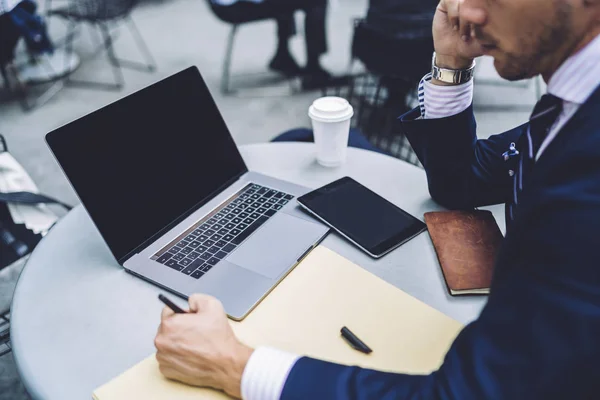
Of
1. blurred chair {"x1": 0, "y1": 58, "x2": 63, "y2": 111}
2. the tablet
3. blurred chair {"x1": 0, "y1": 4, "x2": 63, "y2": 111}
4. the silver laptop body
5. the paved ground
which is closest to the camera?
the silver laptop body

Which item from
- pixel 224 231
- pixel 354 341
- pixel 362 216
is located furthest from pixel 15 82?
pixel 354 341

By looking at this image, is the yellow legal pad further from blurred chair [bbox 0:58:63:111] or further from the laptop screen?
blurred chair [bbox 0:58:63:111]

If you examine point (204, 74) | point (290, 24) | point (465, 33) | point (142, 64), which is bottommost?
point (204, 74)

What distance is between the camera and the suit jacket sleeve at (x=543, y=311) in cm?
49

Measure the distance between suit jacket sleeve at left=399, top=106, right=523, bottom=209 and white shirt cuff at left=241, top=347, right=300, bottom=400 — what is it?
1.66 ft

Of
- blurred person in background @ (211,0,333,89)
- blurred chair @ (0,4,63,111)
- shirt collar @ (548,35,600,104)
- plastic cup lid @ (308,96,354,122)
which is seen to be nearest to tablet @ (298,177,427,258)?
plastic cup lid @ (308,96,354,122)

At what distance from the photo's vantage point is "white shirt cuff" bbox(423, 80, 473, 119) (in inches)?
36.8

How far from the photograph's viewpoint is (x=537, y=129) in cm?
71

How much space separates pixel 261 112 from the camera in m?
3.02

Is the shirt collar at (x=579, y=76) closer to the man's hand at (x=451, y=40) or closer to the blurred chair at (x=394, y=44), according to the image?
the man's hand at (x=451, y=40)

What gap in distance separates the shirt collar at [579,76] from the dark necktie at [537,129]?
0.08 ft

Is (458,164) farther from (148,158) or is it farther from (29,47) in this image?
(29,47)

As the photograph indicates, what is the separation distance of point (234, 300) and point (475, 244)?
0.43 m

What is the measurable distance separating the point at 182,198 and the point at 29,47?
3064 mm
